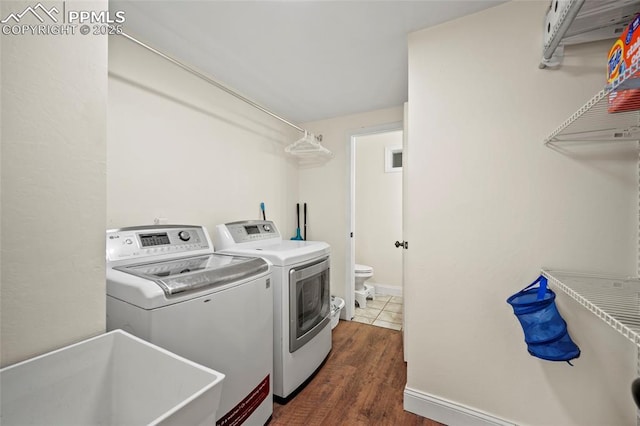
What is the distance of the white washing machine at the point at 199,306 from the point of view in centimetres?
94

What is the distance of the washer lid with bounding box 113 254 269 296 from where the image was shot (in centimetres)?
A: 99

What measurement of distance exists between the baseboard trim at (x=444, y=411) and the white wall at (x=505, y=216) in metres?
0.03

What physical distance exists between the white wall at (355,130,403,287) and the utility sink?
3314 millimetres

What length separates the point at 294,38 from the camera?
5.04 ft

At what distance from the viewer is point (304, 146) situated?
105 inches

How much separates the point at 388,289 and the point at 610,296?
2833mm

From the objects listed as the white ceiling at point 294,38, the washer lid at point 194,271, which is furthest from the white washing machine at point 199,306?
the white ceiling at point 294,38

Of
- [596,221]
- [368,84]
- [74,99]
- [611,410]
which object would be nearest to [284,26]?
[368,84]

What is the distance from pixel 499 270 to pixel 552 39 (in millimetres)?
1107

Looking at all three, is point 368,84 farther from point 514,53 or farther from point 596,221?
point 596,221

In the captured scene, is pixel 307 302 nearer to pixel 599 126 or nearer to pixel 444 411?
pixel 444 411

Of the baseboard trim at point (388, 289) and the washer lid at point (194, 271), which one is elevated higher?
the washer lid at point (194, 271)

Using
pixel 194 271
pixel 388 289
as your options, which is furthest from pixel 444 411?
pixel 388 289

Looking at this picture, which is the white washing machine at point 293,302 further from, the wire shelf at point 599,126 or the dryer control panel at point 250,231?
the wire shelf at point 599,126
